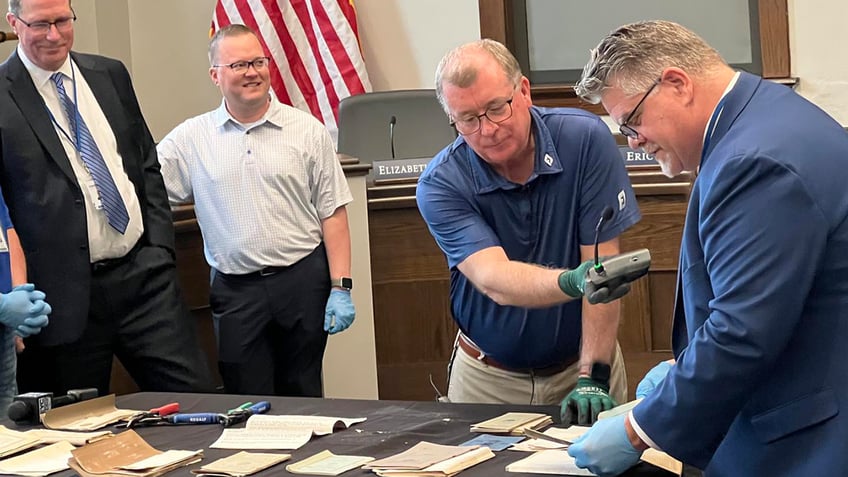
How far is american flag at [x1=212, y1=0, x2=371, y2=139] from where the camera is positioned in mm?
6003

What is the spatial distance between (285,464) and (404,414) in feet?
1.12

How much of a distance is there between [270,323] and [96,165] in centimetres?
69

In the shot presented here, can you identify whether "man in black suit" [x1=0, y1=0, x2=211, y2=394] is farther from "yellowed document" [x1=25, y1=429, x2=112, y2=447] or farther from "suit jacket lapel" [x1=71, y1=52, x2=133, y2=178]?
"yellowed document" [x1=25, y1=429, x2=112, y2=447]

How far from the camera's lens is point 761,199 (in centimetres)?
152

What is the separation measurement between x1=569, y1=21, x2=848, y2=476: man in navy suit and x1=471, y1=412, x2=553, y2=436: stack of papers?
0.96 feet

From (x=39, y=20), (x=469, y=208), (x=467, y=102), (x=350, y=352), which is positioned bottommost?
(x=350, y=352)

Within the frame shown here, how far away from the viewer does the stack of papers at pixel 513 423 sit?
2.02 metres

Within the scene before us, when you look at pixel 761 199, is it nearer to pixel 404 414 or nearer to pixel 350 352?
pixel 404 414

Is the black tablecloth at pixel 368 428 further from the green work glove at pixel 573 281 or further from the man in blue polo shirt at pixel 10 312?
the man in blue polo shirt at pixel 10 312

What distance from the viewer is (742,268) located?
1.53 metres

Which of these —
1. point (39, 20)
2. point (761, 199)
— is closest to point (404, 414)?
point (761, 199)

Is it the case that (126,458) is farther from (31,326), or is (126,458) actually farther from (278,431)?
(31,326)

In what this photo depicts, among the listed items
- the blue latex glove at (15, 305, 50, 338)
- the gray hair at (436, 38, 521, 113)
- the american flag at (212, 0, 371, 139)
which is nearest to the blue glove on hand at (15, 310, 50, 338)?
the blue latex glove at (15, 305, 50, 338)

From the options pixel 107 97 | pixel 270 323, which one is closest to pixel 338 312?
pixel 270 323
